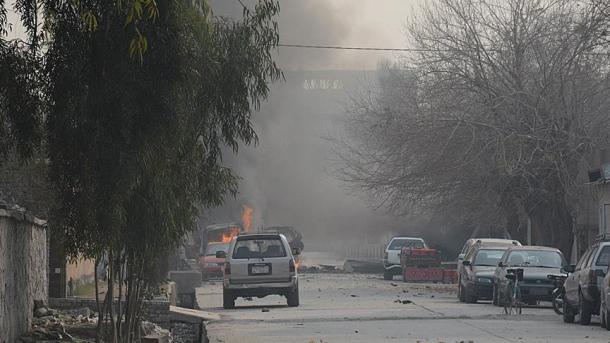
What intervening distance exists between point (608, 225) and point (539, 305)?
7.72 metres

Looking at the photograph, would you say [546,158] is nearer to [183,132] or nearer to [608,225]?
[608,225]

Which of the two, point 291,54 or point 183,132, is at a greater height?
point 291,54

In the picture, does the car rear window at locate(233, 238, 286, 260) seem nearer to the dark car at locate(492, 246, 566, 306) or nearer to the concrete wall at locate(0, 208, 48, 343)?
the dark car at locate(492, 246, 566, 306)

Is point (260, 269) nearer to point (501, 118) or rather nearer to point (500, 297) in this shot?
point (500, 297)

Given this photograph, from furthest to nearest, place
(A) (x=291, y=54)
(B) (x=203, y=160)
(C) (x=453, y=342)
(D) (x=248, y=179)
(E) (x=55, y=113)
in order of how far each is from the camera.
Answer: (D) (x=248, y=179) < (A) (x=291, y=54) < (C) (x=453, y=342) < (B) (x=203, y=160) < (E) (x=55, y=113)

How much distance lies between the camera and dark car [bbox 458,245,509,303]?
35.0 m

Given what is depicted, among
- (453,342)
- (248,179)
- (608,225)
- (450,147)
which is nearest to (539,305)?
(608,225)

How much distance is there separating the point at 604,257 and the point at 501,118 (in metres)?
19.0

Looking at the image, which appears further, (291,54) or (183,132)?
(291,54)

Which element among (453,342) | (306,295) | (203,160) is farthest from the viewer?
(306,295)

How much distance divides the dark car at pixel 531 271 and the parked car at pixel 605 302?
315 inches

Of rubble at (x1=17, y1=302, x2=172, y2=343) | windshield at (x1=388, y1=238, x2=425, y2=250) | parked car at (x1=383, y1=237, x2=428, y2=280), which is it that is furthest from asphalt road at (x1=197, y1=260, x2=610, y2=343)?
windshield at (x1=388, y1=238, x2=425, y2=250)

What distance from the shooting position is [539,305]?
34.5 meters

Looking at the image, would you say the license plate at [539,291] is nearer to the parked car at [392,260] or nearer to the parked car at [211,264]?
the parked car at [211,264]
